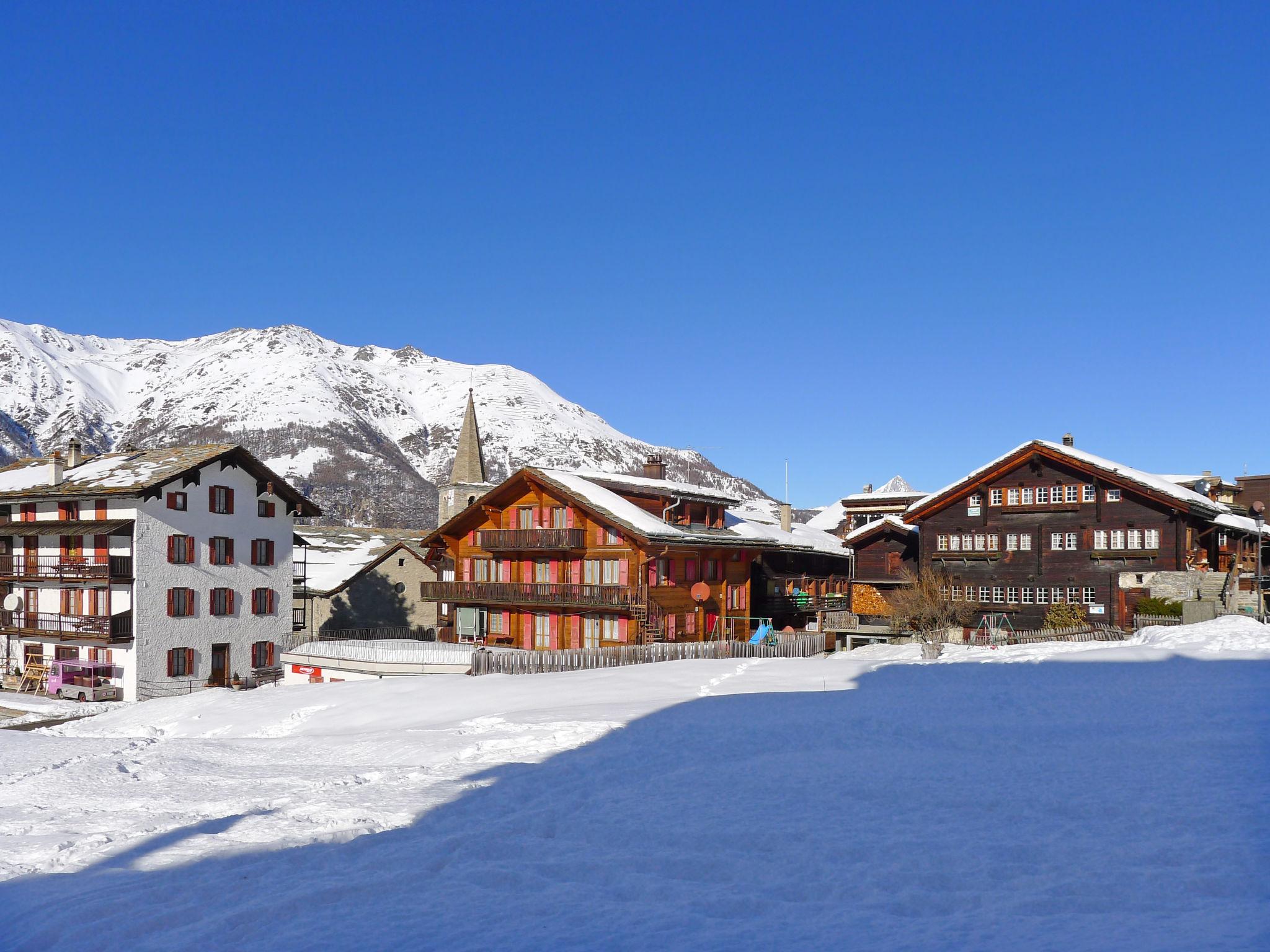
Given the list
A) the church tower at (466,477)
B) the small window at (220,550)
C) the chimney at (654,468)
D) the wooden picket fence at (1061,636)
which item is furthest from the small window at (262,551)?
the wooden picket fence at (1061,636)

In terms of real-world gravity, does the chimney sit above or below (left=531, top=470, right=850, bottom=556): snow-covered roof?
above

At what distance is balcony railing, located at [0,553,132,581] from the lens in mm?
41938

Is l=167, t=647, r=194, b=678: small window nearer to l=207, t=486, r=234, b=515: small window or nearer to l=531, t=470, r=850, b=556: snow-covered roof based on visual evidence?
l=207, t=486, r=234, b=515: small window

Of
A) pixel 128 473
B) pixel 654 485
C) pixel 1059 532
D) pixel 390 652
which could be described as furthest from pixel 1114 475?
pixel 128 473

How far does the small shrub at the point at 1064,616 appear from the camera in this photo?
4656 centimetres

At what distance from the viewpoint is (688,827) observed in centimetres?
1293

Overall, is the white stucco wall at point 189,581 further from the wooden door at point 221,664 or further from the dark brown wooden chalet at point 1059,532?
the dark brown wooden chalet at point 1059,532

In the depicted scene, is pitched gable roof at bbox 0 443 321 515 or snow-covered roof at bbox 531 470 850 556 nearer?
snow-covered roof at bbox 531 470 850 556

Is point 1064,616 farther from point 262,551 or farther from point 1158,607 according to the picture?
point 262,551

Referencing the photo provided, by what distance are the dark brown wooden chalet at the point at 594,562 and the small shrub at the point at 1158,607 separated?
16362 millimetres

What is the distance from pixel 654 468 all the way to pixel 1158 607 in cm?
2518

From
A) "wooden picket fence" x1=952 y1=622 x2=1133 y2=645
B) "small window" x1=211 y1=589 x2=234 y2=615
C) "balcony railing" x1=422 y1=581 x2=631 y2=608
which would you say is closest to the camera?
"wooden picket fence" x1=952 y1=622 x2=1133 y2=645

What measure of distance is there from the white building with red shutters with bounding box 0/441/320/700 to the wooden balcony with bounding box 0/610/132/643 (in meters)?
0.06

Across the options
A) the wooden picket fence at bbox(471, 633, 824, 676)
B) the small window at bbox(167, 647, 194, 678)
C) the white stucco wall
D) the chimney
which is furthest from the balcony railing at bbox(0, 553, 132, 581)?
the chimney
